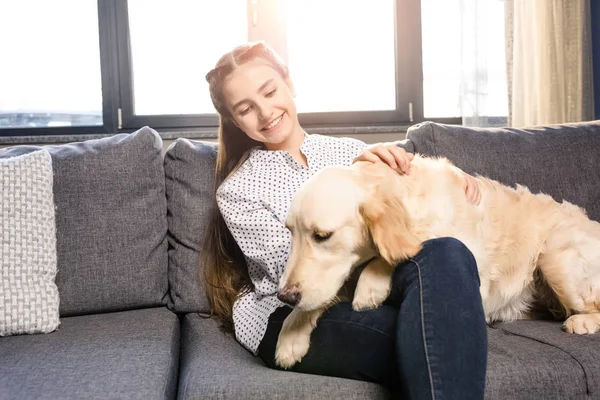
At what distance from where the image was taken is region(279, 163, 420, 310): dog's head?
4.76 feet

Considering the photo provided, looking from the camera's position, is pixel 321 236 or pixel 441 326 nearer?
pixel 441 326

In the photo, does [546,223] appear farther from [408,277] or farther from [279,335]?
[279,335]

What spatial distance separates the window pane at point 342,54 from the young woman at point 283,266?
1930mm

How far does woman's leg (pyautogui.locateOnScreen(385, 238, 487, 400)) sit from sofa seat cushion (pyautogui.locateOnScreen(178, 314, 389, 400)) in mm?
158

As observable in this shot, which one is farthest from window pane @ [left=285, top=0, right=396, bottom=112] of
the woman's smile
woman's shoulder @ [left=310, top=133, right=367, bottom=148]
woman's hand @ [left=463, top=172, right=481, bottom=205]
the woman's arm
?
woman's hand @ [left=463, top=172, right=481, bottom=205]

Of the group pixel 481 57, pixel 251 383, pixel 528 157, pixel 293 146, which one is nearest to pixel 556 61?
pixel 481 57

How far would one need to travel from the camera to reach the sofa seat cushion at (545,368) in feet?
5.11

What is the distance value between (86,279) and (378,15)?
108 inches

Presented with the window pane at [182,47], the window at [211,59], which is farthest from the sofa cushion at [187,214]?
the window pane at [182,47]

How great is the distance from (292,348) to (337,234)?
12.5 inches

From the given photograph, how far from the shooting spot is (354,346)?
154 cm

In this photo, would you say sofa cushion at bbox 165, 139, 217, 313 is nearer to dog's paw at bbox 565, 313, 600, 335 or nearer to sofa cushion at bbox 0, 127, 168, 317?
sofa cushion at bbox 0, 127, 168, 317

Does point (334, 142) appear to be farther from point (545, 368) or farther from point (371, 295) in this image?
point (545, 368)

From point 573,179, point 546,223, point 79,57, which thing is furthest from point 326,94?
point 546,223
